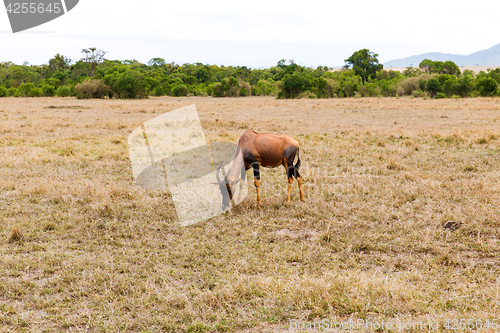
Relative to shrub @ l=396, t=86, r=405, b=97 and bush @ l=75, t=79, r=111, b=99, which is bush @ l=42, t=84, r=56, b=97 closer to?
bush @ l=75, t=79, r=111, b=99

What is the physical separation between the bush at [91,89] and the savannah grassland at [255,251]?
4408 centimetres

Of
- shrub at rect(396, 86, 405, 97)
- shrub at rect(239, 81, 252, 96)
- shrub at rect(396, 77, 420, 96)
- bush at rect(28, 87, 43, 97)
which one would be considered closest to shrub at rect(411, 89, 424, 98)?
shrub at rect(396, 86, 405, 97)

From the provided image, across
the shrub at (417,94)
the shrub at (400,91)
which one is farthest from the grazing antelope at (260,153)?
the shrub at (400,91)

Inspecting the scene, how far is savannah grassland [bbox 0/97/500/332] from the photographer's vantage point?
15.3 ft

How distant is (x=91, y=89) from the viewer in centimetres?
5331

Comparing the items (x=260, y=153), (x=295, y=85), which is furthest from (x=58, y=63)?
(x=260, y=153)

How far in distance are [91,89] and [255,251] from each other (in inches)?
2104

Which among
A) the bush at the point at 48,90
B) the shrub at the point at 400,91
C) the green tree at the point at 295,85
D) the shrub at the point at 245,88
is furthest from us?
the shrub at the point at 245,88

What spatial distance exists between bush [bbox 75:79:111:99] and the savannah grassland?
4408 cm

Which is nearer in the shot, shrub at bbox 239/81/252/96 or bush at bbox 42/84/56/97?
bush at bbox 42/84/56/97

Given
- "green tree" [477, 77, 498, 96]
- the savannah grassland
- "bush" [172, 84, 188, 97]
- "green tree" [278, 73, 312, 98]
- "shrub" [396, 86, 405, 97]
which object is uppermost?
"bush" [172, 84, 188, 97]

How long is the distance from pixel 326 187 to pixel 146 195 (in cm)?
477

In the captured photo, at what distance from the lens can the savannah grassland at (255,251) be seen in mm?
4668

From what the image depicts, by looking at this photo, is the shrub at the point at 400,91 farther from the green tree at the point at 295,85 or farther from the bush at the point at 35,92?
the bush at the point at 35,92
